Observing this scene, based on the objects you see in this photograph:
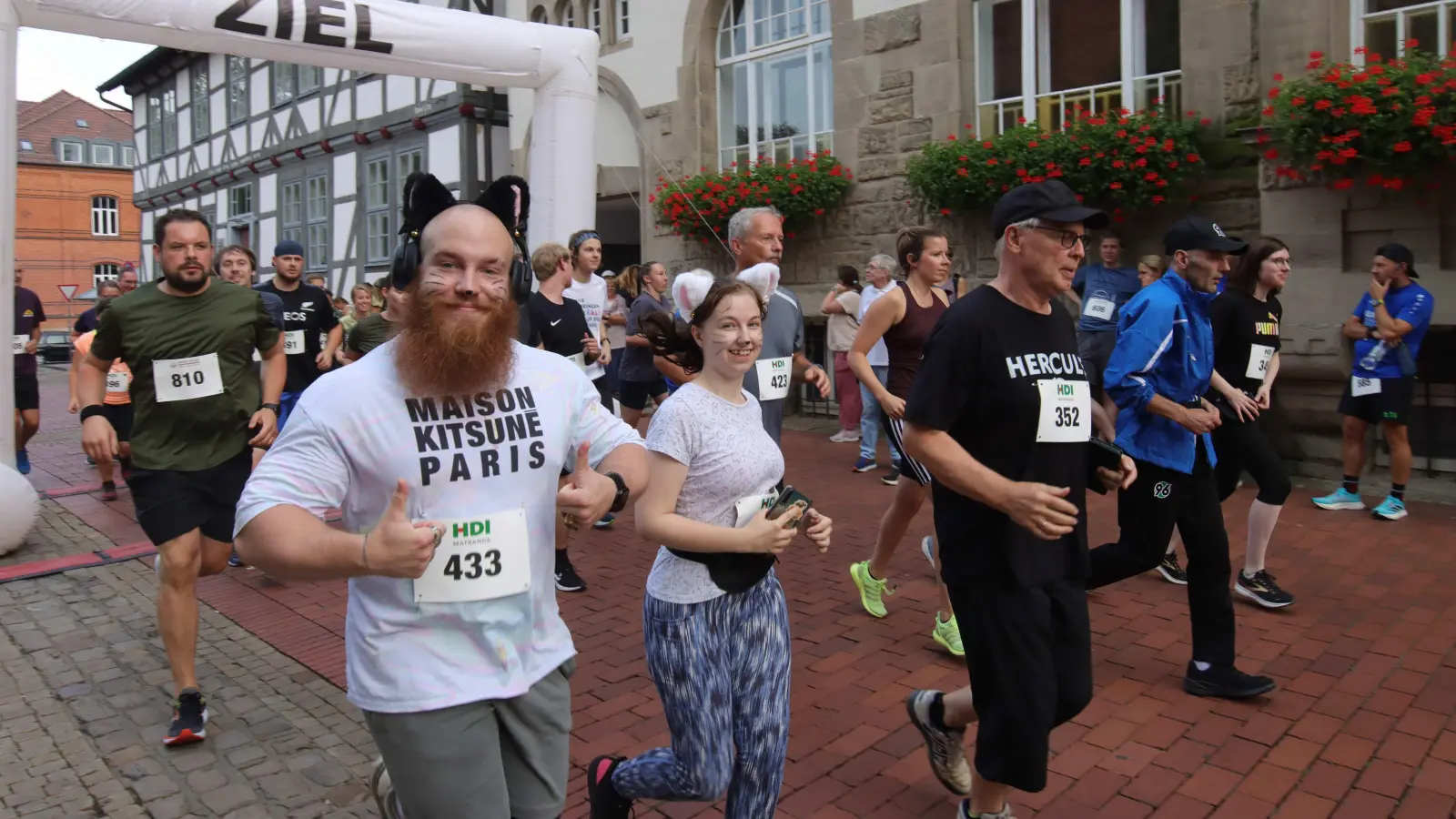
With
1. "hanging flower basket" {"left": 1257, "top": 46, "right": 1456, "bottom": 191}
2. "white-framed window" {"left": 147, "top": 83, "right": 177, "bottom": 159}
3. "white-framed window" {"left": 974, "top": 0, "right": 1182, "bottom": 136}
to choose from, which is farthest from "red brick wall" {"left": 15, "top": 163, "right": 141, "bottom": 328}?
"hanging flower basket" {"left": 1257, "top": 46, "right": 1456, "bottom": 191}

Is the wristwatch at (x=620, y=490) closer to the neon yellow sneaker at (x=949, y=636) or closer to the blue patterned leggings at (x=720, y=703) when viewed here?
the blue patterned leggings at (x=720, y=703)

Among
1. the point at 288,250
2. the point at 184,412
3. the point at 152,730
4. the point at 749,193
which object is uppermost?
the point at 749,193

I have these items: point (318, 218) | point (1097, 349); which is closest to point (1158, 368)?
point (1097, 349)

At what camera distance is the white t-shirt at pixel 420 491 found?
203 cm

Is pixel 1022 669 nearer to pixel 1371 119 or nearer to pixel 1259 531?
pixel 1259 531

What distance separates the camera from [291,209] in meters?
22.2

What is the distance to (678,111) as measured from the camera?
45.2ft

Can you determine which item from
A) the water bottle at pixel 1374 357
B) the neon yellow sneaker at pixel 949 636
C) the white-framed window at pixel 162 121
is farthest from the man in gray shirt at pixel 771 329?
the white-framed window at pixel 162 121

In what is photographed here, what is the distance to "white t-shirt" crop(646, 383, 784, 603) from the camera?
2.77 meters

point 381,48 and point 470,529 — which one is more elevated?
point 381,48

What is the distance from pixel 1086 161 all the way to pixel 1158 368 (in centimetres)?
523

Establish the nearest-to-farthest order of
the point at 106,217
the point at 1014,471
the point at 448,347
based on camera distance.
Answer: the point at 448,347 < the point at 1014,471 < the point at 106,217

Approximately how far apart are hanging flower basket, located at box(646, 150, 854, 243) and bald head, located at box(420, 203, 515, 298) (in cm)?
915

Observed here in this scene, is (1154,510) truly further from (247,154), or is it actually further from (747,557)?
(247,154)
